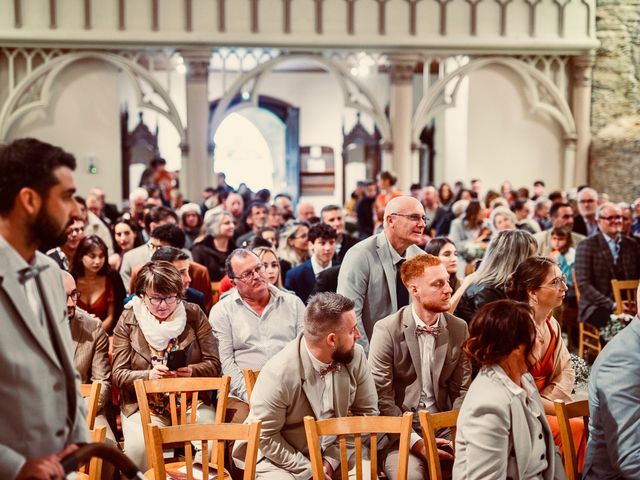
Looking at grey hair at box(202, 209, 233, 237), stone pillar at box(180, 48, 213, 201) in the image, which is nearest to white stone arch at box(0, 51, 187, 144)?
stone pillar at box(180, 48, 213, 201)

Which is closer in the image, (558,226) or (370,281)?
(370,281)

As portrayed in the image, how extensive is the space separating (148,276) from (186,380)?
2.10 ft

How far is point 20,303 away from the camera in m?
A: 2.03

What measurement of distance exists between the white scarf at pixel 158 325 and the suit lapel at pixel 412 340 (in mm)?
1150

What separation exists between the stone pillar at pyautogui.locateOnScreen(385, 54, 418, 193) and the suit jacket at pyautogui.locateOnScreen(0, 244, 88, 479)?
1048cm

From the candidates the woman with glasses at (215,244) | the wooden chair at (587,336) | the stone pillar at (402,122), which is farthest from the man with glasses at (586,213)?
the stone pillar at (402,122)

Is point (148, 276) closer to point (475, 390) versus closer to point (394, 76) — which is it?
point (475, 390)

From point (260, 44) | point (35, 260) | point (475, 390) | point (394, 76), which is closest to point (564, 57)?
point (394, 76)

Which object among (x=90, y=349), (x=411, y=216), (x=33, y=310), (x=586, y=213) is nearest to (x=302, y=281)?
(x=411, y=216)

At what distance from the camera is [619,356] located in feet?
9.42

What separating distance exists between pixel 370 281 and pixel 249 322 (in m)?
0.67

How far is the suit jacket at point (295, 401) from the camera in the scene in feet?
11.2

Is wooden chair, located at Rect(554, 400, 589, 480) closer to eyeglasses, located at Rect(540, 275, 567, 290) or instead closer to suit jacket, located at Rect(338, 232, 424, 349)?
eyeglasses, located at Rect(540, 275, 567, 290)

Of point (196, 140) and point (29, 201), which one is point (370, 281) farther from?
point (196, 140)
